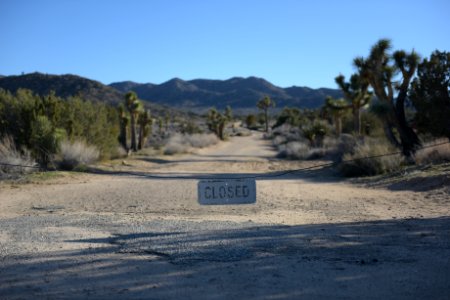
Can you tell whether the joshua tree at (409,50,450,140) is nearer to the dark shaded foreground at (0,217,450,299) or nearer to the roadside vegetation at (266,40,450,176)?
the roadside vegetation at (266,40,450,176)

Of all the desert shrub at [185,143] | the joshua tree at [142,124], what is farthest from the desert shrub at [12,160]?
the joshua tree at [142,124]

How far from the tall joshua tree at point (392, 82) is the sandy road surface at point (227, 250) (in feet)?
33.1

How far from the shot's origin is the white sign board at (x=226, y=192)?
8953mm

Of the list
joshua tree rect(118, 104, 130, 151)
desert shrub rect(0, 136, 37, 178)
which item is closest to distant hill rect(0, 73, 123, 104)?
joshua tree rect(118, 104, 130, 151)

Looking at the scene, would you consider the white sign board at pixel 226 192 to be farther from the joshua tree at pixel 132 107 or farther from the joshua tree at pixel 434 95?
the joshua tree at pixel 132 107

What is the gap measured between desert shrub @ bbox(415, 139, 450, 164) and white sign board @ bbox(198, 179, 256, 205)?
12.6 meters

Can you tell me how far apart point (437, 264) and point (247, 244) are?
2527 mm

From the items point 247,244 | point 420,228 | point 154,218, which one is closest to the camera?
point 247,244

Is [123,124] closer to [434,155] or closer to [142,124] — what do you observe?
[142,124]

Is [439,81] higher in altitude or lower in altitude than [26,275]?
higher

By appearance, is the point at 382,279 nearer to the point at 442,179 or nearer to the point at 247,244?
the point at 247,244

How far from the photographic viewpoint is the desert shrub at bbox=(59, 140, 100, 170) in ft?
72.9

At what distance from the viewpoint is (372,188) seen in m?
16.9

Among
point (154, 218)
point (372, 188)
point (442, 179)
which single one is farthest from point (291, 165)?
point (154, 218)
